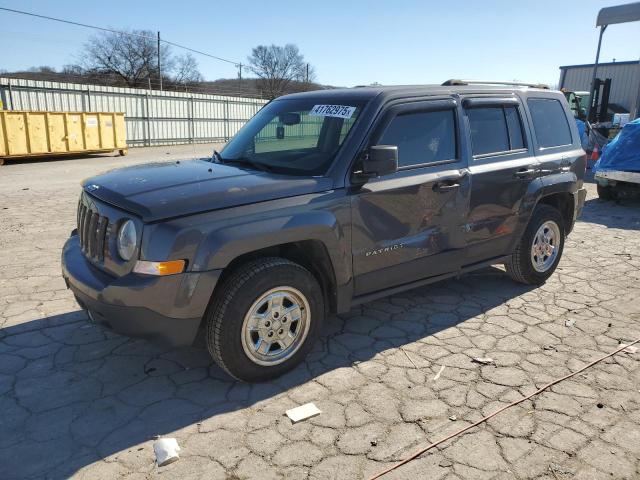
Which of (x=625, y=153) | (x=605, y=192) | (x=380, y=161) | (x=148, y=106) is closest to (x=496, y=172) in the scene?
(x=380, y=161)

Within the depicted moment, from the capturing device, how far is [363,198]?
12.1 ft

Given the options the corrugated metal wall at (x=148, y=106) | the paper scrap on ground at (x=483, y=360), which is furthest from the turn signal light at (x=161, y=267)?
the corrugated metal wall at (x=148, y=106)

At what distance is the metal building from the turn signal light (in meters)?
26.0

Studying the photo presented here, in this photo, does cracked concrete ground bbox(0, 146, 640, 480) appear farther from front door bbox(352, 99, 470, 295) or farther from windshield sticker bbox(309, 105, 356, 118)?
windshield sticker bbox(309, 105, 356, 118)

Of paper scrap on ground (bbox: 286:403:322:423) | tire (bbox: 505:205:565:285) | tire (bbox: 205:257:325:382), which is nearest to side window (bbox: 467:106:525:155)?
tire (bbox: 505:205:565:285)

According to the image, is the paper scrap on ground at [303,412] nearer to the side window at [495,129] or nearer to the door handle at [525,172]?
the side window at [495,129]

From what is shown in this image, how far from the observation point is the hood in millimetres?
3057

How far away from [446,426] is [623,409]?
117cm

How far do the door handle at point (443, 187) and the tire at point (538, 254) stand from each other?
1.35m

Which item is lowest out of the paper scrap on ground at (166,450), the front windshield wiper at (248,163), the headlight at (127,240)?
the paper scrap on ground at (166,450)

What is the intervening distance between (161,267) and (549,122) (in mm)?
4273

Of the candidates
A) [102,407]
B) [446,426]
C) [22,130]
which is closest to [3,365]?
[102,407]

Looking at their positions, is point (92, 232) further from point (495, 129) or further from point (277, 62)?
point (277, 62)

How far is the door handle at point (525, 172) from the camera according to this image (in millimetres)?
4758
